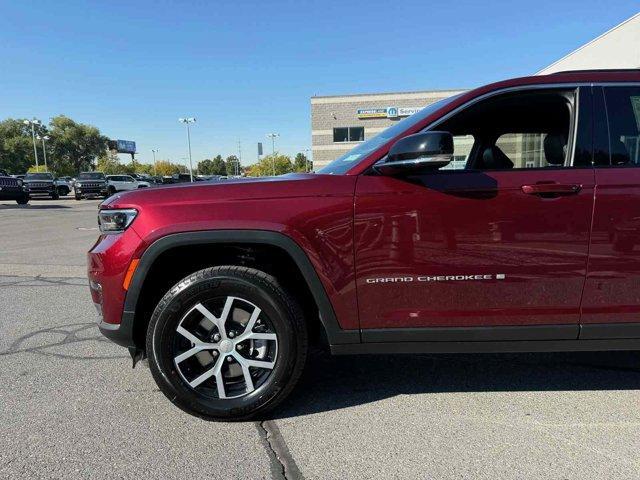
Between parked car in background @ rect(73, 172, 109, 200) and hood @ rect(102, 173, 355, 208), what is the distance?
33.0 m

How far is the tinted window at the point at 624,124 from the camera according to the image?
2701 mm

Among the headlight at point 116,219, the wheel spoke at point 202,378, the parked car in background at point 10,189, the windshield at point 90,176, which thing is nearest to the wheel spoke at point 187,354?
the wheel spoke at point 202,378

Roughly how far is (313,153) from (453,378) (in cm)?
3697

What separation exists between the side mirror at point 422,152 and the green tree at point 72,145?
100439 mm

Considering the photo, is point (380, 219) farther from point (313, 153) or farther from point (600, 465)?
point (313, 153)

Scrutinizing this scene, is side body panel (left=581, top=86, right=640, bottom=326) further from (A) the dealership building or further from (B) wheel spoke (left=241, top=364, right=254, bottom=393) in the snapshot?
(A) the dealership building

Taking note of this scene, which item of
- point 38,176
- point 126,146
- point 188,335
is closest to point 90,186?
point 38,176

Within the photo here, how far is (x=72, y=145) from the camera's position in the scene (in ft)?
295

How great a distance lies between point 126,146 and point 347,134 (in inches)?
3209

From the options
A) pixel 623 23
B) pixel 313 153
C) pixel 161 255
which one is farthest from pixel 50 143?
pixel 161 255

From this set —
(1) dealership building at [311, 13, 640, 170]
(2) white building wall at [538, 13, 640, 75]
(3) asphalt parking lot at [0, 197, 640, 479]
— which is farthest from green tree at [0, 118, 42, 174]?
(3) asphalt parking lot at [0, 197, 640, 479]

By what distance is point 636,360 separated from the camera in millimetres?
3545

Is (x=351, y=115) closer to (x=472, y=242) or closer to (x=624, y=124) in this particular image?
(x=624, y=124)

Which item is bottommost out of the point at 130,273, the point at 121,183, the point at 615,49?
the point at 130,273
